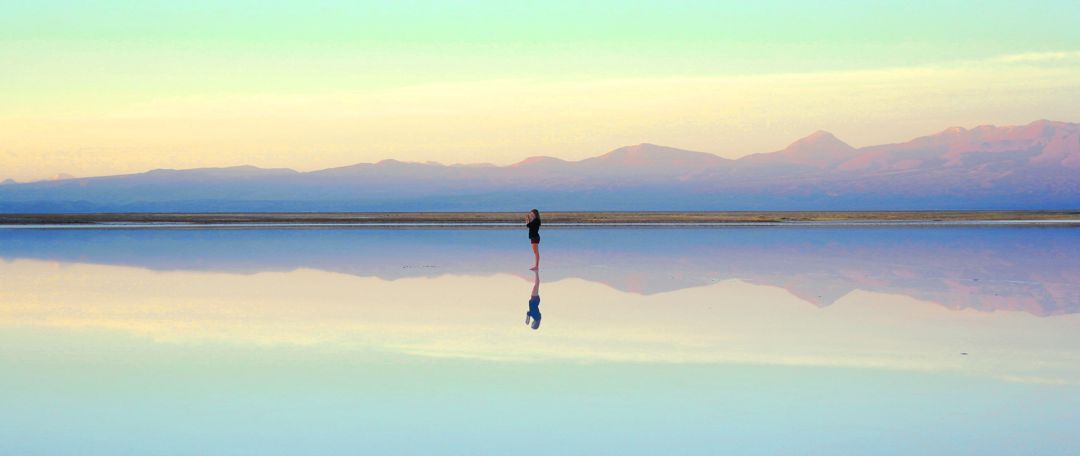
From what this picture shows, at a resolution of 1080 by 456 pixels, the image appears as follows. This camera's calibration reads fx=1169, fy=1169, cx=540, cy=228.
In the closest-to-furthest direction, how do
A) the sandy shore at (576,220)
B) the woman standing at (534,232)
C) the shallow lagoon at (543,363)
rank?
the shallow lagoon at (543,363)
the woman standing at (534,232)
the sandy shore at (576,220)

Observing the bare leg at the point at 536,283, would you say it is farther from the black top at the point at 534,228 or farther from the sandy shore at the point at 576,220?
the sandy shore at the point at 576,220

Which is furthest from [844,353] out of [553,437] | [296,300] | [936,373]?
[296,300]

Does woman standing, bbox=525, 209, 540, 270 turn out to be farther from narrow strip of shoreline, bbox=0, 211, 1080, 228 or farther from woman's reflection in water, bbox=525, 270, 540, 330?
narrow strip of shoreline, bbox=0, 211, 1080, 228

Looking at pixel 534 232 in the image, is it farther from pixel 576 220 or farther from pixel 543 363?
pixel 576 220

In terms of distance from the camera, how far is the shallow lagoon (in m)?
7.53

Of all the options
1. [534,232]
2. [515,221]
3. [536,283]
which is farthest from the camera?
[515,221]

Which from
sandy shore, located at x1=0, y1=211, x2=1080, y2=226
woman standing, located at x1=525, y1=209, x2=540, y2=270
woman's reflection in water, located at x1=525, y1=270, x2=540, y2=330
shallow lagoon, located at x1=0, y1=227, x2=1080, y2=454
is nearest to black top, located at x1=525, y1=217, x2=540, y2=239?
woman standing, located at x1=525, y1=209, x2=540, y2=270

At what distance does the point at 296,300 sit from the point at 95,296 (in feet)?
10.4

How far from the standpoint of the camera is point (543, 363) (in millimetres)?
10516

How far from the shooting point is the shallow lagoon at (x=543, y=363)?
7.53m

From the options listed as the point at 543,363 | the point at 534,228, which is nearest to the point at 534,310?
the point at 543,363

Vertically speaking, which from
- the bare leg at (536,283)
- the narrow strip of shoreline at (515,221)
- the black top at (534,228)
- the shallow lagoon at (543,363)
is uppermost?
the black top at (534,228)

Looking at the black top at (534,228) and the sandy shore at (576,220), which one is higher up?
the black top at (534,228)

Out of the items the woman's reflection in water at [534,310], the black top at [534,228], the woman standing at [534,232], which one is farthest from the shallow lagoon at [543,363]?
the black top at [534,228]
